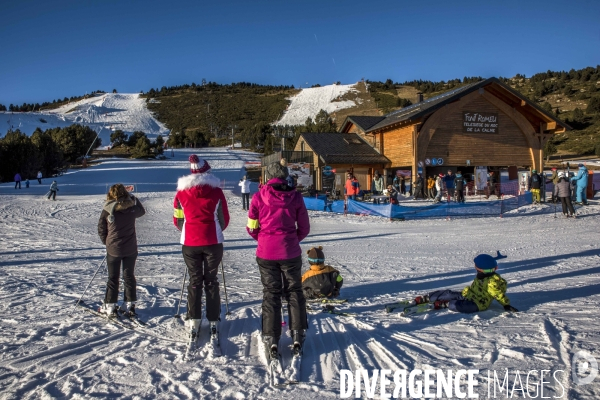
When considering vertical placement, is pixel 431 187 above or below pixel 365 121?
below

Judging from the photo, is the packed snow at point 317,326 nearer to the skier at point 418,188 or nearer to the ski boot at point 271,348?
the ski boot at point 271,348

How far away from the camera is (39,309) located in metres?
5.51

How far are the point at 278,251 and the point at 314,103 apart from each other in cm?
11637

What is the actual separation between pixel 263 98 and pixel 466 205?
123781mm

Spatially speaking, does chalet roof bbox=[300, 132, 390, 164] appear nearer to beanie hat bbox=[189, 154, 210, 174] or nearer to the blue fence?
the blue fence

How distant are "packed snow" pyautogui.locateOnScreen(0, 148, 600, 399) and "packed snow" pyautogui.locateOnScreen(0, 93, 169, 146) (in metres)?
78.3

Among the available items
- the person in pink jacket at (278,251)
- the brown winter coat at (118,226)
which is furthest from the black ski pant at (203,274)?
the brown winter coat at (118,226)

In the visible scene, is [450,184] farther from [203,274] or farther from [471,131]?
[203,274]

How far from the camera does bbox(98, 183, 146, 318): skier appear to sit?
4977 millimetres

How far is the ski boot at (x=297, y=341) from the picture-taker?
12.8 ft

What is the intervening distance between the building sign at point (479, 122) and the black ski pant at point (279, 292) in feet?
89.3

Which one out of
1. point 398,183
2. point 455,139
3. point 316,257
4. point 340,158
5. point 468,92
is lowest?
point 316,257

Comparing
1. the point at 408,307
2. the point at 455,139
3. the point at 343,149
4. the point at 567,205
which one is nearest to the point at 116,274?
the point at 408,307

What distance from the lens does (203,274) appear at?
4324mm
